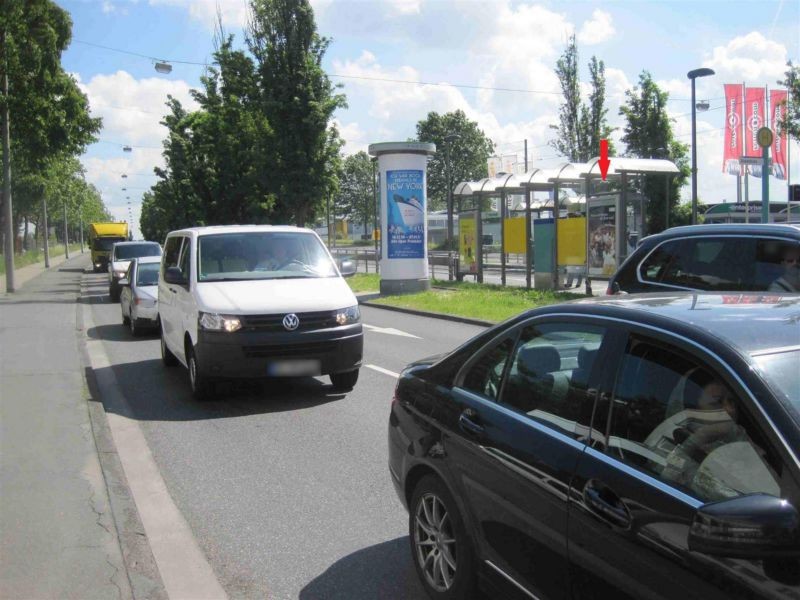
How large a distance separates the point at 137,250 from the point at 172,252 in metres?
19.6

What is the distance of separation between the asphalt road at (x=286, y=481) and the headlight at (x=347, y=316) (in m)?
0.89

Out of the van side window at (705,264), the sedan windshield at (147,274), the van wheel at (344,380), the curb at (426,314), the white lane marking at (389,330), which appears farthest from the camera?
the sedan windshield at (147,274)

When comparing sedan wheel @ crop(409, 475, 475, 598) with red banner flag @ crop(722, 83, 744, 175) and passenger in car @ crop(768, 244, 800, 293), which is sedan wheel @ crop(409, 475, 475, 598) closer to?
passenger in car @ crop(768, 244, 800, 293)

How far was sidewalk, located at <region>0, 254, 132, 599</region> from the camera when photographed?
14.0 ft

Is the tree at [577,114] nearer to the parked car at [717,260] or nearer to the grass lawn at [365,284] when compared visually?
the grass lawn at [365,284]

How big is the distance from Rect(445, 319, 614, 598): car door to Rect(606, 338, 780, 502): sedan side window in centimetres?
16

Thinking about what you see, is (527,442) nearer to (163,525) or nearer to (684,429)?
(684,429)

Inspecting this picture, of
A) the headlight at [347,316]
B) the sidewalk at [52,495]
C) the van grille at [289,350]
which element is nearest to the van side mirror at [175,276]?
the van grille at [289,350]

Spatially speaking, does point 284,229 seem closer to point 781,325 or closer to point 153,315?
point 153,315

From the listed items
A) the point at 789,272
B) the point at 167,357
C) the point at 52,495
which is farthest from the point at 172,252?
the point at 789,272

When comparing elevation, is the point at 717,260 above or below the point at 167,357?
above

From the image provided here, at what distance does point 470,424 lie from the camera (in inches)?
143

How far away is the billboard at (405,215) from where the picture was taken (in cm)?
2439

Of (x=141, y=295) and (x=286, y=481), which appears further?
(x=141, y=295)
